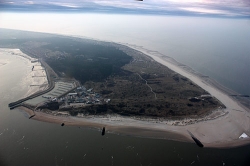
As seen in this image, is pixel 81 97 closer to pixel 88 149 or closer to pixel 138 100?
pixel 138 100

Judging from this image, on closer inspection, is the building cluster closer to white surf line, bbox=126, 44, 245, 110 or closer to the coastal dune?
the coastal dune

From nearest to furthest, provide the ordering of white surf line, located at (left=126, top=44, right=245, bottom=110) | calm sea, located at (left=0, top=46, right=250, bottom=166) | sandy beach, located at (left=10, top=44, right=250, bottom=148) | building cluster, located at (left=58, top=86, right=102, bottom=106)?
calm sea, located at (left=0, top=46, right=250, bottom=166)
sandy beach, located at (left=10, top=44, right=250, bottom=148)
building cluster, located at (left=58, top=86, right=102, bottom=106)
white surf line, located at (left=126, top=44, right=245, bottom=110)

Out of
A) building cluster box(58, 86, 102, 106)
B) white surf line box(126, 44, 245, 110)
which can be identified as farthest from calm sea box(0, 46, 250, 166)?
white surf line box(126, 44, 245, 110)

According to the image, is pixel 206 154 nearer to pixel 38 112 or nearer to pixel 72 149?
pixel 72 149

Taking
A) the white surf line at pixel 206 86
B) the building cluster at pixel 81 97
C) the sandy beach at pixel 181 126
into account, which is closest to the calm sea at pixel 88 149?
the sandy beach at pixel 181 126

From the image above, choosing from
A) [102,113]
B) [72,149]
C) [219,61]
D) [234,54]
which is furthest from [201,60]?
[72,149]

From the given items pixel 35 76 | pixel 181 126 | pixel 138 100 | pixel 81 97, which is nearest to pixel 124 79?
pixel 138 100

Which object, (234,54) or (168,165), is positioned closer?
(168,165)
